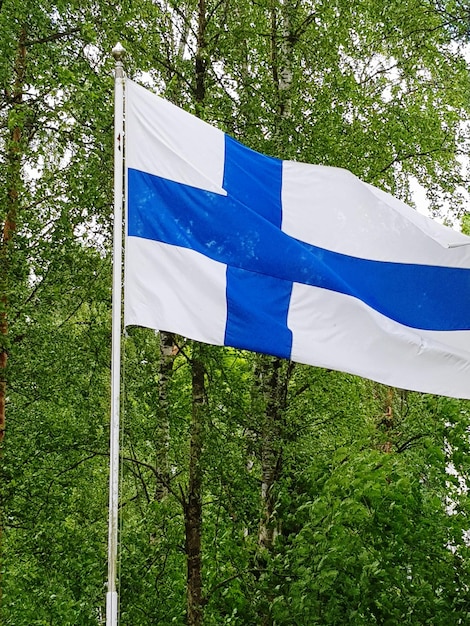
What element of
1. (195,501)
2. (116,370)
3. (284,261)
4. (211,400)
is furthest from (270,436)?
(116,370)

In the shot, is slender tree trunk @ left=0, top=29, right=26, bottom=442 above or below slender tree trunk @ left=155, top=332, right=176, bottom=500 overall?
above

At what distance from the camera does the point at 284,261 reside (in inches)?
160

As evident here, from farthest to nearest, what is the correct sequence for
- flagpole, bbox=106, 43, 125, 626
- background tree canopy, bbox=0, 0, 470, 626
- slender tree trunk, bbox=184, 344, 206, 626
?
slender tree trunk, bbox=184, 344, 206, 626 → background tree canopy, bbox=0, 0, 470, 626 → flagpole, bbox=106, 43, 125, 626

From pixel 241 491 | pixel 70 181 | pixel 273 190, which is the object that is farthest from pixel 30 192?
pixel 273 190

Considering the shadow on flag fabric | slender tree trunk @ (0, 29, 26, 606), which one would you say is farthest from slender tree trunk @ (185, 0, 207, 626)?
the shadow on flag fabric

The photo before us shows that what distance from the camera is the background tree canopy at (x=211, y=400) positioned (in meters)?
6.23

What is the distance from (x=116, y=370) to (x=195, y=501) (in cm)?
411

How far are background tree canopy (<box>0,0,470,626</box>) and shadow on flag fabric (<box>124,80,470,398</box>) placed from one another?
214 centimetres

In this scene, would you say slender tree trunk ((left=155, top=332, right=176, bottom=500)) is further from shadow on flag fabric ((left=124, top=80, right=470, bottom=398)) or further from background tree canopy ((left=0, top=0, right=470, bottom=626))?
shadow on flag fabric ((left=124, top=80, right=470, bottom=398))

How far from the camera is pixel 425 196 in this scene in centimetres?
1058

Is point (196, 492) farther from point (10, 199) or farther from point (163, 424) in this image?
point (10, 199)

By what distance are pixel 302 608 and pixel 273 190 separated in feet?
11.1

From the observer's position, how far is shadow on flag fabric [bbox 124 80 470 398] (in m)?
3.73

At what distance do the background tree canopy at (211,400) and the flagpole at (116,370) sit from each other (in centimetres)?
252
